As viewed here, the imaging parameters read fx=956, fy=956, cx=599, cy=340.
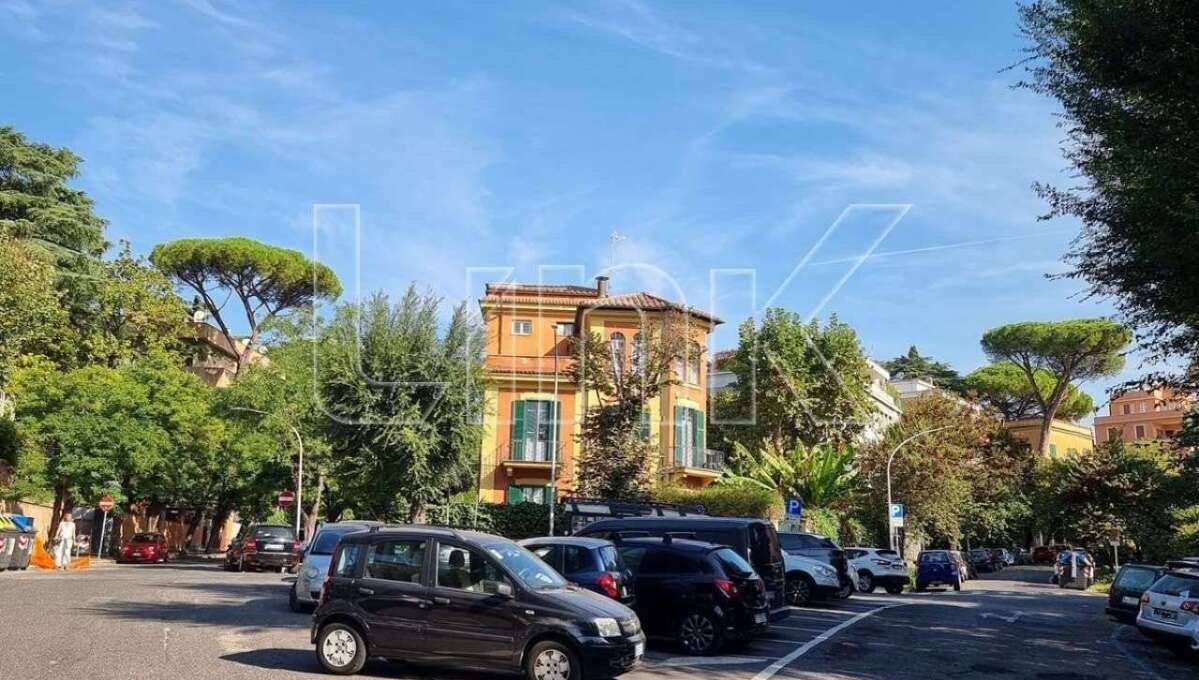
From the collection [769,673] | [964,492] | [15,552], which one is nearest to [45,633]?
[769,673]

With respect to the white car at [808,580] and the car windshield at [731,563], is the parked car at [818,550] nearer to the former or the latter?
the white car at [808,580]

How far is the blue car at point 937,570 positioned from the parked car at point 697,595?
72.2 feet

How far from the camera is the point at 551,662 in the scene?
32.2ft

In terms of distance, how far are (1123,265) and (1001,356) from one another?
206 ft

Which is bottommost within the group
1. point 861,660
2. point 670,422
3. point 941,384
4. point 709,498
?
point 861,660

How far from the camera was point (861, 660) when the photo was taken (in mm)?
13180

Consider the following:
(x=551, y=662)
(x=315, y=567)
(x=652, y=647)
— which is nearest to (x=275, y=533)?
(x=315, y=567)

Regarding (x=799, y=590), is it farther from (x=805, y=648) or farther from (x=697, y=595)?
(x=697, y=595)

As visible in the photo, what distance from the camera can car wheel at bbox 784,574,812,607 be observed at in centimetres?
2250

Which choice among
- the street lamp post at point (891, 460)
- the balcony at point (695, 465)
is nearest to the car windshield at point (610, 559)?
the balcony at point (695, 465)

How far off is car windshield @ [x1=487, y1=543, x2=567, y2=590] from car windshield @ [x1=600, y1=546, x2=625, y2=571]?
2254 mm

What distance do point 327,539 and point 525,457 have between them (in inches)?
880

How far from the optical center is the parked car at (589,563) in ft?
41.8

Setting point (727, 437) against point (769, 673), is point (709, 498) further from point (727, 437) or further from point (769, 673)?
point (769, 673)
